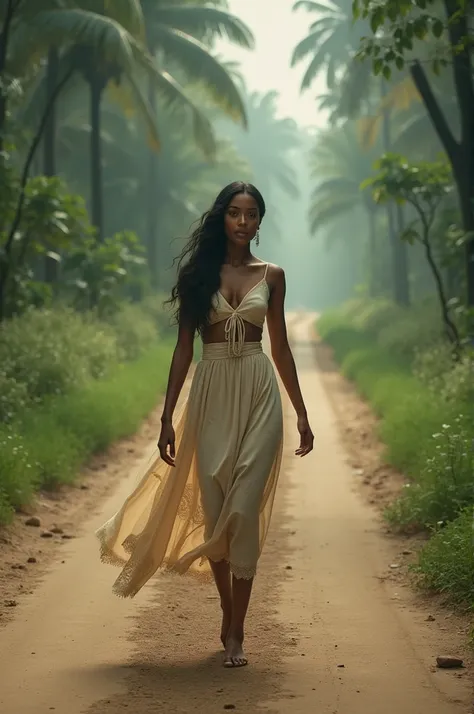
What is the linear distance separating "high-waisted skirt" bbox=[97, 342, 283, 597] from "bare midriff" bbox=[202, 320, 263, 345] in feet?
0.11

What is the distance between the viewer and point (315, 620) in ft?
20.2

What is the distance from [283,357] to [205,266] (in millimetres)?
589

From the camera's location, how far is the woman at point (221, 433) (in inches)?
208

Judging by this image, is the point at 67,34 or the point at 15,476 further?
the point at 67,34

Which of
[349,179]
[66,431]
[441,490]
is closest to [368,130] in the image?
[349,179]

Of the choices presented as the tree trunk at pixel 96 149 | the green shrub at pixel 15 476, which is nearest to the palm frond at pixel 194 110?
the tree trunk at pixel 96 149

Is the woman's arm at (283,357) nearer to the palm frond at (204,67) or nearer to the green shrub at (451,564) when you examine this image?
the green shrub at (451,564)

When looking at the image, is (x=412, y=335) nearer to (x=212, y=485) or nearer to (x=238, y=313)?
(x=238, y=313)

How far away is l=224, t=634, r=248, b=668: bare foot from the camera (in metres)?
5.20

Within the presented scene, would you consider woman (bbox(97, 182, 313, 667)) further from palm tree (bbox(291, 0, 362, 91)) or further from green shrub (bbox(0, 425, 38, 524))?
palm tree (bbox(291, 0, 362, 91))

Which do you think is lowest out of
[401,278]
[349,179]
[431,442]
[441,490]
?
[441,490]

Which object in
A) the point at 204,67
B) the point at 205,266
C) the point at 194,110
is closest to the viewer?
the point at 205,266

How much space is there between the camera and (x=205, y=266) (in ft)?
18.2

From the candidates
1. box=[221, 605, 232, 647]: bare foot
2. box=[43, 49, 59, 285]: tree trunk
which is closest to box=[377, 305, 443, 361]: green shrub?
box=[43, 49, 59, 285]: tree trunk
